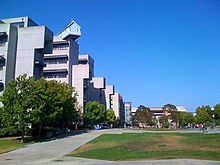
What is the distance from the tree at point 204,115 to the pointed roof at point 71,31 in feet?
161

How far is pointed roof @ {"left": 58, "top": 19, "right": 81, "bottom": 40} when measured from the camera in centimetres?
9438

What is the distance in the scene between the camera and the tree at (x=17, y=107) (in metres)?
35.5

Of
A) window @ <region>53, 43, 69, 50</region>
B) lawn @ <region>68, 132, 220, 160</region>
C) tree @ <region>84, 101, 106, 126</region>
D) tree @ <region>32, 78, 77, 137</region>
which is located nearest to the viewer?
lawn @ <region>68, 132, 220, 160</region>

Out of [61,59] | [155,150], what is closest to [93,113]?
[61,59]

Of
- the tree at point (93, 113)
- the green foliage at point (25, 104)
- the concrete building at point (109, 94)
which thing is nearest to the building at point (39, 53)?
the tree at point (93, 113)

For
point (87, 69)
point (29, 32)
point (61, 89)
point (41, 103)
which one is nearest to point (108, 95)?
point (87, 69)

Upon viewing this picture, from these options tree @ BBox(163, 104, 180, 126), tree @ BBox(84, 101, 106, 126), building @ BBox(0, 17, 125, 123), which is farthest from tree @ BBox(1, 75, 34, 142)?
tree @ BBox(163, 104, 180, 126)

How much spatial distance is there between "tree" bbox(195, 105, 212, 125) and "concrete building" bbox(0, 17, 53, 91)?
60.1 metres

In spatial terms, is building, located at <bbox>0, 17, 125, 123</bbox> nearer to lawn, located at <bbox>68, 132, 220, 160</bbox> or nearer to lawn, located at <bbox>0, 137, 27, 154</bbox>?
lawn, located at <bbox>0, 137, 27, 154</bbox>

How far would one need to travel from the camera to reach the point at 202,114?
9919 cm

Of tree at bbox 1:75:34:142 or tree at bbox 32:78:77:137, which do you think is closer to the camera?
tree at bbox 1:75:34:142

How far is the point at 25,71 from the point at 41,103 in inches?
946

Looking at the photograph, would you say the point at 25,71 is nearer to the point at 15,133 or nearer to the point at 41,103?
the point at 15,133

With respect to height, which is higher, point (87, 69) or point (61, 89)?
point (87, 69)
